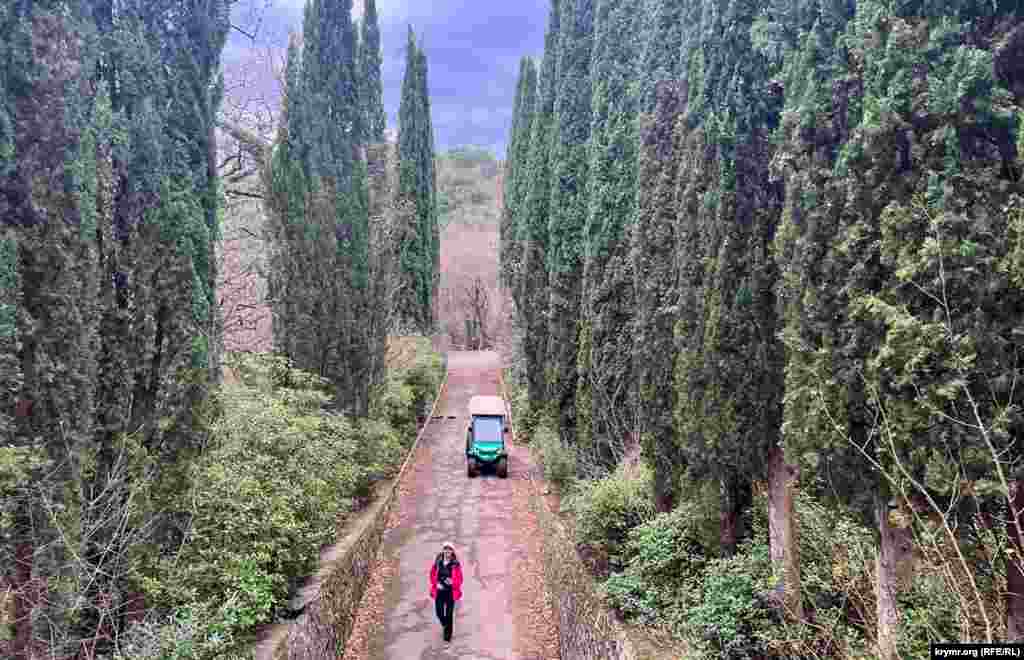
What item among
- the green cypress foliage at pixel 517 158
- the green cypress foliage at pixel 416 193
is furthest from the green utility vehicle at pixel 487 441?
the green cypress foliage at pixel 416 193

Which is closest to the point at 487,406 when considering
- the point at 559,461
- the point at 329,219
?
the point at 559,461

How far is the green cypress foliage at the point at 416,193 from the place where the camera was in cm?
3338

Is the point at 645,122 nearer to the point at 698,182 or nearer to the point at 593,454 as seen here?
the point at 698,182

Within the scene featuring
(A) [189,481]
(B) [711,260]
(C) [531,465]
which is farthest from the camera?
(C) [531,465]

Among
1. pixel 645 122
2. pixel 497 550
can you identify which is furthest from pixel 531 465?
pixel 645 122

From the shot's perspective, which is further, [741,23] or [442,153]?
[442,153]

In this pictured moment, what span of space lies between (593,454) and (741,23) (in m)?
8.11

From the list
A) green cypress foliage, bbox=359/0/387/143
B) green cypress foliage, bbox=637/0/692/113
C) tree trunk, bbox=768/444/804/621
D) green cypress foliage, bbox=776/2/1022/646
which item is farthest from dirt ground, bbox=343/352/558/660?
green cypress foliage, bbox=359/0/387/143

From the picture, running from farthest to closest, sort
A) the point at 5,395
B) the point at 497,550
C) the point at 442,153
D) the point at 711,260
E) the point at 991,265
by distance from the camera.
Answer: the point at 442,153, the point at 497,550, the point at 711,260, the point at 5,395, the point at 991,265

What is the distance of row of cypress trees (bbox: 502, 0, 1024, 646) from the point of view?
396 cm

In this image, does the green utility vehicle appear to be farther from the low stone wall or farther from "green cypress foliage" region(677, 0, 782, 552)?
"green cypress foliage" region(677, 0, 782, 552)

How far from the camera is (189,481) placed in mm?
6457

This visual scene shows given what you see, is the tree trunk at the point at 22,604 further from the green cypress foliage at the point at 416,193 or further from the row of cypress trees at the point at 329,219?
the green cypress foliage at the point at 416,193

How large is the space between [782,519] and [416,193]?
30.7 meters
